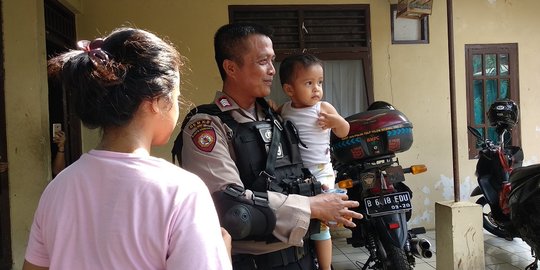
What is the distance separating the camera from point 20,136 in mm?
3480

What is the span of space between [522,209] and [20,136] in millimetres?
3813

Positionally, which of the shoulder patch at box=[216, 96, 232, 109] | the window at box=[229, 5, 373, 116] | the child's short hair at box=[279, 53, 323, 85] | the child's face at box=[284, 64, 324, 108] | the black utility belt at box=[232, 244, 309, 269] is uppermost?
the window at box=[229, 5, 373, 116]

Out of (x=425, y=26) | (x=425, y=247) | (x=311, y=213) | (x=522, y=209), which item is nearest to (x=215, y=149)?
(x=311, y=213)

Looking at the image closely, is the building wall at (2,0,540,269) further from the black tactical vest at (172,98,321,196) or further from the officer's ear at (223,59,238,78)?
the black tactical vest at (172,98,321,196)

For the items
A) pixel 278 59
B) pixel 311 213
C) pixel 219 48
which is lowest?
pixel 311 213

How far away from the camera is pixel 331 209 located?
151cm

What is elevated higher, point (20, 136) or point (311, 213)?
point (20, 136)

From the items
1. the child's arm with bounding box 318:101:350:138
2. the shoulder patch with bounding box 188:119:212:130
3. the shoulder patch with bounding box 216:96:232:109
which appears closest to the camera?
the shoulder patch with bounding box 188:119:212:130

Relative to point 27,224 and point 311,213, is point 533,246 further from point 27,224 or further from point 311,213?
point 27,224

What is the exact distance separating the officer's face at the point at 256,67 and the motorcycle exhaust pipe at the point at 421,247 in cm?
200

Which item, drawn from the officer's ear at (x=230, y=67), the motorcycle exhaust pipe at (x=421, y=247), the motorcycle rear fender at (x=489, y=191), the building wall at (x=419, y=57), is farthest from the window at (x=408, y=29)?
the officer's ear at (x=230, y=67)

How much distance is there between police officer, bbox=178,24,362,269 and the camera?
144cm

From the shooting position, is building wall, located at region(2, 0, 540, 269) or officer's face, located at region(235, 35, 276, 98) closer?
officer's face, located at region(235, 35, 276, 98)

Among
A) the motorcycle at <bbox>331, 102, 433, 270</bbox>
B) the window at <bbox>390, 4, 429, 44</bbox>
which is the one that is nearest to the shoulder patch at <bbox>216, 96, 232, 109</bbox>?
the motorcycle at <bbox>331, 102, 433, 270</bbox>
